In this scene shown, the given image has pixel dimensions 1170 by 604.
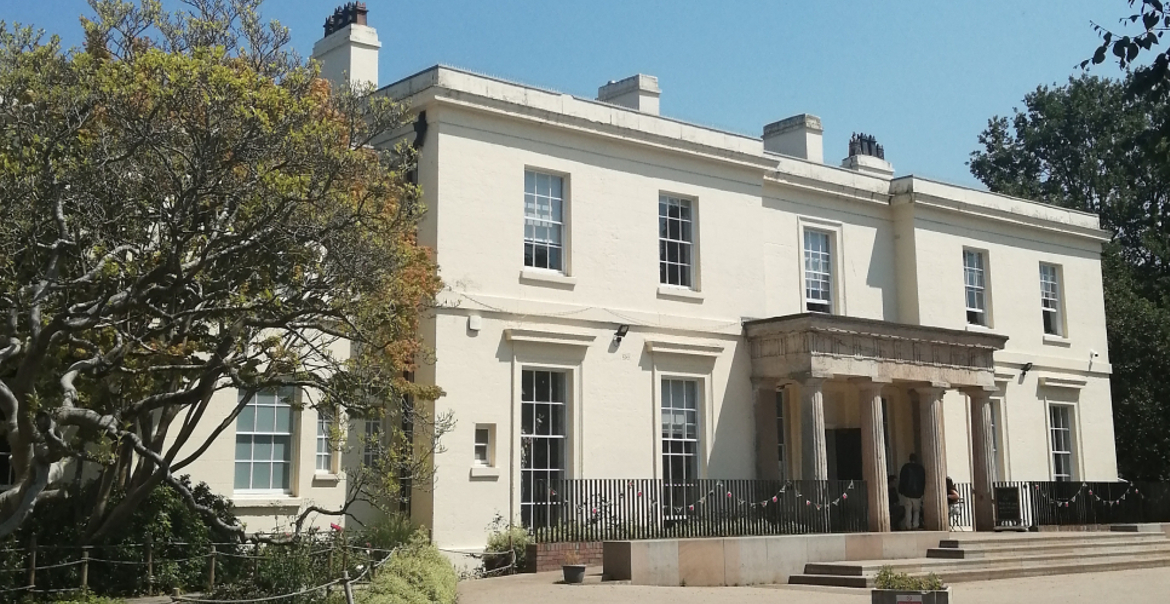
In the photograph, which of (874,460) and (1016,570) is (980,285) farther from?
(1016,570)

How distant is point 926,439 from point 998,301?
567 cm

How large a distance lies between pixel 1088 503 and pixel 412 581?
18.6 meters

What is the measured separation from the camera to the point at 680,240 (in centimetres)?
2333

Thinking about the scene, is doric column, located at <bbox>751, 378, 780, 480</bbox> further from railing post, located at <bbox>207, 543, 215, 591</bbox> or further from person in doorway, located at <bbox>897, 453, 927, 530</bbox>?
railing post, located at <bbox>207, 543, 215, 591</bbox>

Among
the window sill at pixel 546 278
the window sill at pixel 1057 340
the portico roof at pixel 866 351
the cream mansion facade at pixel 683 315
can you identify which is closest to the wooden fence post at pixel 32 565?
the cream mansion facade at pixel 683 315

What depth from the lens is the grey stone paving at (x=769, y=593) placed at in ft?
51.3

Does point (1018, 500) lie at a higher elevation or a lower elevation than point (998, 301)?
lower

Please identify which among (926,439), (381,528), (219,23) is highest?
(219,23)

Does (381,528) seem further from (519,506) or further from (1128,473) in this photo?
(1128,473)

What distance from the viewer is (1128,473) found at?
110 ft

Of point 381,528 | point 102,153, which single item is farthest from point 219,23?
point 381,528

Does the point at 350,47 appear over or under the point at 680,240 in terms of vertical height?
over

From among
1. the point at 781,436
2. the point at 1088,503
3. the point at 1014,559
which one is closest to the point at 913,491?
the point at 781,436

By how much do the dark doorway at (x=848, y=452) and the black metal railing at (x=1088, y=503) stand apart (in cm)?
292
